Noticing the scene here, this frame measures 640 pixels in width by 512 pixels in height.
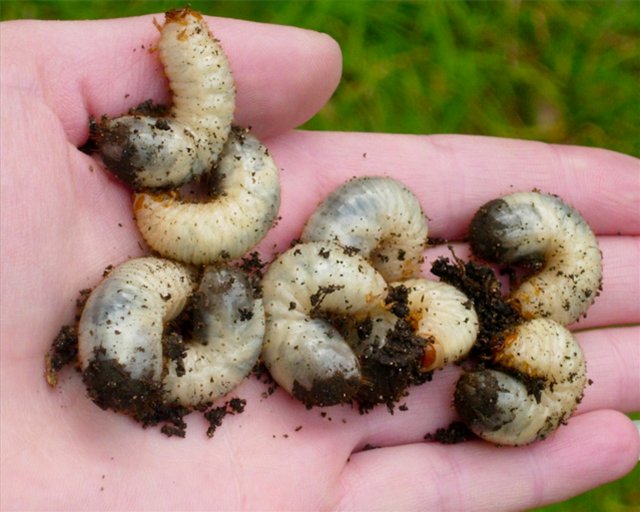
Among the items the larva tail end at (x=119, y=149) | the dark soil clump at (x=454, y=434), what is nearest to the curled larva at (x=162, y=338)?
the larva tail end at (x=119, y=149)

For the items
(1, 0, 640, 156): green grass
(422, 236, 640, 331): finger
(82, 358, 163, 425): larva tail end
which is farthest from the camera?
(1, 0, 640, 156): green grass

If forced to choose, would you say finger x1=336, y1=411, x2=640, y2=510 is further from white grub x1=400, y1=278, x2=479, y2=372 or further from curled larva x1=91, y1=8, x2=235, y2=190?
curled larva x1=91, y1=8, x2=235, y2=190

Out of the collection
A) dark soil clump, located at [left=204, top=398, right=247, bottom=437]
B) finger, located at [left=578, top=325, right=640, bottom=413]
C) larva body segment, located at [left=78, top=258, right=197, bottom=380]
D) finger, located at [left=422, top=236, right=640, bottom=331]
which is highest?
larva body segment, located at [left=78, top=258, right=197, bottom=380]

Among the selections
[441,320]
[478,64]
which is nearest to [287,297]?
[441,320]

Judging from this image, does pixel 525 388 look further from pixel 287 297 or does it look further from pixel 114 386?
pixel 114 386

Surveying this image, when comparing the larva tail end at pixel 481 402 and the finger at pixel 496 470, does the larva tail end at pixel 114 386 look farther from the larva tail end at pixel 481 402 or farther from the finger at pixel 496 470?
the larva tail end at pixel 481 402

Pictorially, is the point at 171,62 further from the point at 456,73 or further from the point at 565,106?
the point at 565,106

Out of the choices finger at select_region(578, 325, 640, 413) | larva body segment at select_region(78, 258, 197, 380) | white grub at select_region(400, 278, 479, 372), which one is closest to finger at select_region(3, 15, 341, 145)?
larva body segment at select_region(78, 258, 197, 380)
